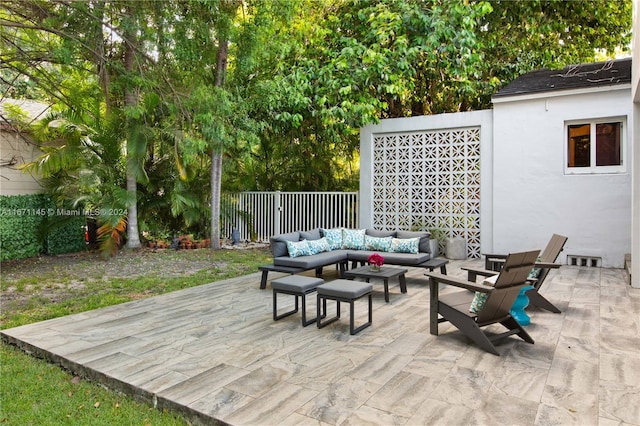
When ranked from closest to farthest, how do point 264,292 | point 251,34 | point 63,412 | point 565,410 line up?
point 565,410 → point 63,412 → point 264,292 → point 251,34

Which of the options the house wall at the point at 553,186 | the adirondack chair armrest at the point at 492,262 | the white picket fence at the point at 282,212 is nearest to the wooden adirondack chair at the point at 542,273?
the adirondack chair armrest at the point at 492,262

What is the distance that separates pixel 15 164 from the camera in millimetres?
9867

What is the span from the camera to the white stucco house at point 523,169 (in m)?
8.65

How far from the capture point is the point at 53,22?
5883mm

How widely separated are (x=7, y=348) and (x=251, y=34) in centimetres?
685

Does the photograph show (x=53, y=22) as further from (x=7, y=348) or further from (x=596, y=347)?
(x=596, y=347)

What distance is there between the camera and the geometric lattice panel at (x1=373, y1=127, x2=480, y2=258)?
1014cm

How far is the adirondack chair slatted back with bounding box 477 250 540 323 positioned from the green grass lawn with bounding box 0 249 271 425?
9.11 feet

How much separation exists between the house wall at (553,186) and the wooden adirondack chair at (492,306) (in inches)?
226

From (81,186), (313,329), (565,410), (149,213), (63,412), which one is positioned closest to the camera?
(565,410)

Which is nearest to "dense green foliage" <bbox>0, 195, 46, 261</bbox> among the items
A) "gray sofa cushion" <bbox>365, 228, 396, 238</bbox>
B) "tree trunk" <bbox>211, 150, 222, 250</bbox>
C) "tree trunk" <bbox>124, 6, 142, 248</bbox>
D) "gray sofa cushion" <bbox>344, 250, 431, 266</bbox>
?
"tree trunk" <bbox>124, 6, 142, 248</bbox>

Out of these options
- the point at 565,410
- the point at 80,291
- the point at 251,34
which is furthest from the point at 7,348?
the point at 251,34

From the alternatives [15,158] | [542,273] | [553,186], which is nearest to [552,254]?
[542,273]

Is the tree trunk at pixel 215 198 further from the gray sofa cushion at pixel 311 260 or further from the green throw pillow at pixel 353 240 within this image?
the gray sofa cushion at pixel 311 260
